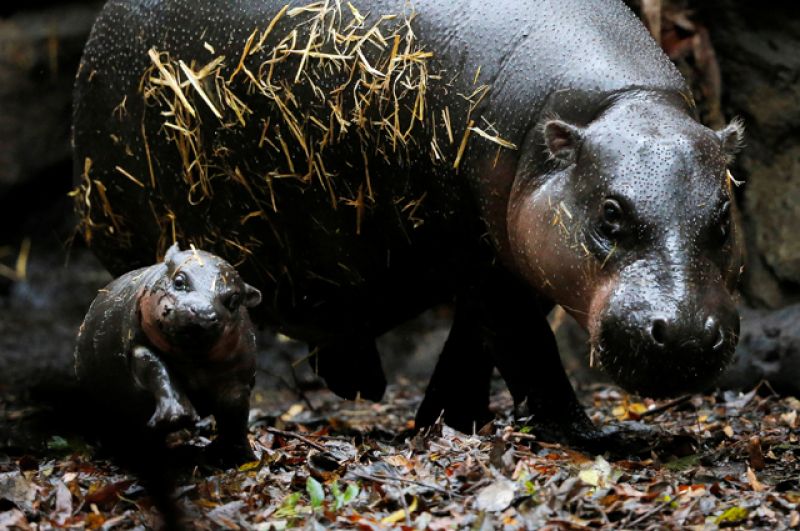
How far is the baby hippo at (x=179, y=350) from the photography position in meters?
4.66

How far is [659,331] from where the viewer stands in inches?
180

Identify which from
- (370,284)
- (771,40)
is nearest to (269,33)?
(370,284)

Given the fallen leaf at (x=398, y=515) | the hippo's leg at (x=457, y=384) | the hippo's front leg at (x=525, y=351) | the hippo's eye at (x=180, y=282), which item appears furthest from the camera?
the hippo's leg at (x=457, y=384)

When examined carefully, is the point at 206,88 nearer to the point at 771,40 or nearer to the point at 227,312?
the point at 227,312

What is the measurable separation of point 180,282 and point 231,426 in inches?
26.0

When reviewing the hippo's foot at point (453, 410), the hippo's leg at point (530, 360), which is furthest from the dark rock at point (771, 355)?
the hippo's leg at point (530, 360)

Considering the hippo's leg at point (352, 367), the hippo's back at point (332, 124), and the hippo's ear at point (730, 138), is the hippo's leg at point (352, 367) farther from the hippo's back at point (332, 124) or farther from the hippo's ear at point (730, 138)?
the hippo's ear at point (730, 138)

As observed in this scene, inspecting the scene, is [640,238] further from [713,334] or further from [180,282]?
[180,282]

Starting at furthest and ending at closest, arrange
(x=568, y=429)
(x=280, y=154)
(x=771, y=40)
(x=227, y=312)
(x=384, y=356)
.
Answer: (x=384, y=356) → (x=771, y=40) → (x=280, y=154) → (x=568, y=429) → (x=227, y=312)

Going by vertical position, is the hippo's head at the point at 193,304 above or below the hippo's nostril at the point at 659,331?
below

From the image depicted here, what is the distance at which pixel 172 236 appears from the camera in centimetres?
672

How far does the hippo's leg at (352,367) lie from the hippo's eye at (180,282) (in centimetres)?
218

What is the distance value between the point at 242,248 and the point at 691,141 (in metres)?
2.49

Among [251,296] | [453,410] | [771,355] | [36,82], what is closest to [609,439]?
[453,410]
